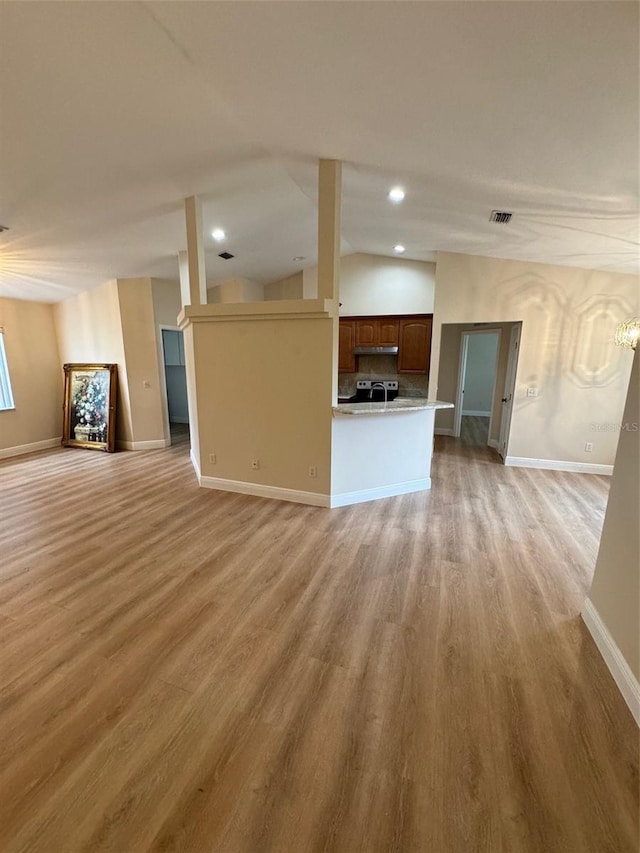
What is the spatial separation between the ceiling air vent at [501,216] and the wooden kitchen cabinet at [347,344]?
3.04 metres

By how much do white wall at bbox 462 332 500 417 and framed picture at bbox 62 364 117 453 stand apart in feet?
26.8

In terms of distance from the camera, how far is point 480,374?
9.40m

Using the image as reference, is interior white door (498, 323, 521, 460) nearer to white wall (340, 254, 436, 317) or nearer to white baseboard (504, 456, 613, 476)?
white baseboard (504, 456, 613, 476)

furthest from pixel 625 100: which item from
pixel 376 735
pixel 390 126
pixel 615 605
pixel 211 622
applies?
pixel 211 622

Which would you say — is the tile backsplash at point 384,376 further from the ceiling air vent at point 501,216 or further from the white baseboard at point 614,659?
the white baseboard at point 614,659

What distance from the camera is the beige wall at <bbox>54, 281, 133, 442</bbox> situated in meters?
5.60

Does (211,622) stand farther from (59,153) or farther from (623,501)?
(59,153)

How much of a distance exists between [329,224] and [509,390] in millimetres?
3893

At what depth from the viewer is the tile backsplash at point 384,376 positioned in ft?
21.0

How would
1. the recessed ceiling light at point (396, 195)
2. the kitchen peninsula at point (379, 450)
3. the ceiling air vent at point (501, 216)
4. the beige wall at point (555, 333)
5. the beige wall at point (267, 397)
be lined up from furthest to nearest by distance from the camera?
the beige wall at point (555, 333)
the kitchen peninsula at point (379, 450)
the beige wall at point (267, 397)
the ceiling air vent at point (501, 216)
the recessed ceiling light at point (396, 195)

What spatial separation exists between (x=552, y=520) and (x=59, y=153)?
16.7 ft

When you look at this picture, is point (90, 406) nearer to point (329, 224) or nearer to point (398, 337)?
point (329, 224)

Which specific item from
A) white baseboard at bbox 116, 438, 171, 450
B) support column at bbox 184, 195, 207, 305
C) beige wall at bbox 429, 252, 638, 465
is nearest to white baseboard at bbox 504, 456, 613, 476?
beige wall at bbox 429, 252, 638, 465

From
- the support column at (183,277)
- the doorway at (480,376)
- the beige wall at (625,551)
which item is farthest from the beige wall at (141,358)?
the doorway at (480,376)
